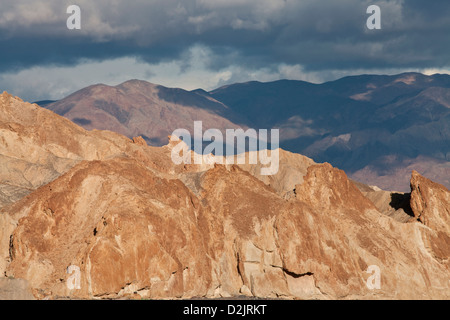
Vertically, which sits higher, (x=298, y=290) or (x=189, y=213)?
(x=189, y=213)

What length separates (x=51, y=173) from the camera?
513ft

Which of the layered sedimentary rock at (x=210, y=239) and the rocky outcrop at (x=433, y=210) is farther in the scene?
the rocky outcrop at (x=433, y=210)

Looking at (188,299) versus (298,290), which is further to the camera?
(298,290)

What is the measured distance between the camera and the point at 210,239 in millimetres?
123375

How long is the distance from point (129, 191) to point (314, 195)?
36.6m

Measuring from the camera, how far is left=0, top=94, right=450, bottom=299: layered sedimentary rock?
105250mm

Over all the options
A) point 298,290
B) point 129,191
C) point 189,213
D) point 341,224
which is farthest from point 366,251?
point 129,191

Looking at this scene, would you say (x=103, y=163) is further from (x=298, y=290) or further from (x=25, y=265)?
(x=298, y=290)

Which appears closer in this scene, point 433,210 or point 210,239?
point 210,239

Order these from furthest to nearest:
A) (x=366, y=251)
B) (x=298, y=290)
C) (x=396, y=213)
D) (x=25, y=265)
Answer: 1. (x=396, y=213)
2. (x=366, y=251)
3. (x=298, y=290)
4. (x=25, y=265)

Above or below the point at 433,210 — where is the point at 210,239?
below

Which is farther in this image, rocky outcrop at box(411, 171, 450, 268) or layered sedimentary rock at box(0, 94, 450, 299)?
rocky outcrop at box(411, 171, 450, 268)

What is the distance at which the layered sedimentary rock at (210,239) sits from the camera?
105m
